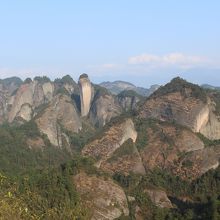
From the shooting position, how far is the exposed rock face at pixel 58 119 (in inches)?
4751

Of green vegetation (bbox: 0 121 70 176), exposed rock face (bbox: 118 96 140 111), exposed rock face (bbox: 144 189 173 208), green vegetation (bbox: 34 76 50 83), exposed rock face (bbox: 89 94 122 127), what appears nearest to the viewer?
exposed rock face (bbox: 144 189 173 208)

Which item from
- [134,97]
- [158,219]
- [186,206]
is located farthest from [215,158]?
[134,97]

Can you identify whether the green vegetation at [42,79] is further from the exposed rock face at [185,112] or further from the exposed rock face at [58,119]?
the exposed rock face at [185,112]

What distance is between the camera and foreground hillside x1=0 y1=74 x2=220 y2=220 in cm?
6188

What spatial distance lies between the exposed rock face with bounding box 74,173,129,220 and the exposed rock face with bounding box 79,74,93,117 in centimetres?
8825

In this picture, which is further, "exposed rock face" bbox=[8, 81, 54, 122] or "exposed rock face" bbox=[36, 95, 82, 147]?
"exposed rock face" bbox=[8, 81, 54, 122]

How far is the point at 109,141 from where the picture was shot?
8600 cm

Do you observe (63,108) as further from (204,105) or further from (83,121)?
(204,105)

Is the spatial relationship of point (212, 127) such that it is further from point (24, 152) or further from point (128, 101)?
point (128, 101)

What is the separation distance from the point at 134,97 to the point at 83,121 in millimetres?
28102

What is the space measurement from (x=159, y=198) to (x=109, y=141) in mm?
16567

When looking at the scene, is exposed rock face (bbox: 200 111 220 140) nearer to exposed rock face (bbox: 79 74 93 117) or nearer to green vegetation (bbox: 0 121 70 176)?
green vegetation (bbox: 0 121 70 176)

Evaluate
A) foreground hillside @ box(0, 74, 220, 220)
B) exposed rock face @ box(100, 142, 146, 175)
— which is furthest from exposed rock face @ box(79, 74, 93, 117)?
exposed rock face @ box(100, 142, 146, 175)

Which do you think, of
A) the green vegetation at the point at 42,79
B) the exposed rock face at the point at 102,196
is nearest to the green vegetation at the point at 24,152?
the exposed rock face at the point at 102,196
